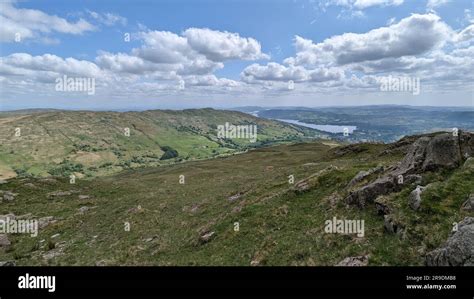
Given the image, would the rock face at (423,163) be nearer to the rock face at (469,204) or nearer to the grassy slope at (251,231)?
the grassy slope at (251,231)

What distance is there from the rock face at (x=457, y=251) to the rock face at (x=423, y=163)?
8.98m

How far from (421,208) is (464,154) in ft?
29.1

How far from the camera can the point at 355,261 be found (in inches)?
648

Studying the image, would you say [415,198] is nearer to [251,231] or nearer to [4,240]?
[251,231]

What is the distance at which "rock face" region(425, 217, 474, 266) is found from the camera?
1379cm

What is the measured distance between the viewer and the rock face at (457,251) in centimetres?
1379

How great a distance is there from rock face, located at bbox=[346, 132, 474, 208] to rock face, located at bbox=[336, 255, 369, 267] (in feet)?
26.8

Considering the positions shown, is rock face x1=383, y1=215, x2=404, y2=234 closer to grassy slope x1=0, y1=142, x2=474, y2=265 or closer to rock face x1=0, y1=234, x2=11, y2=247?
grassy slope x1=0, y1=142, x2=474, y2=265

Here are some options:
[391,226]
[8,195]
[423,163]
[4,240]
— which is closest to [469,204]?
[391,226]

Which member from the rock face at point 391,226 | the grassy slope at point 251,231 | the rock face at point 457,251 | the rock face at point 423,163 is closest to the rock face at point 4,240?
the grassy slope at point 251,231

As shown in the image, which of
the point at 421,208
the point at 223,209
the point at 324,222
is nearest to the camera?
the point at 421,208
